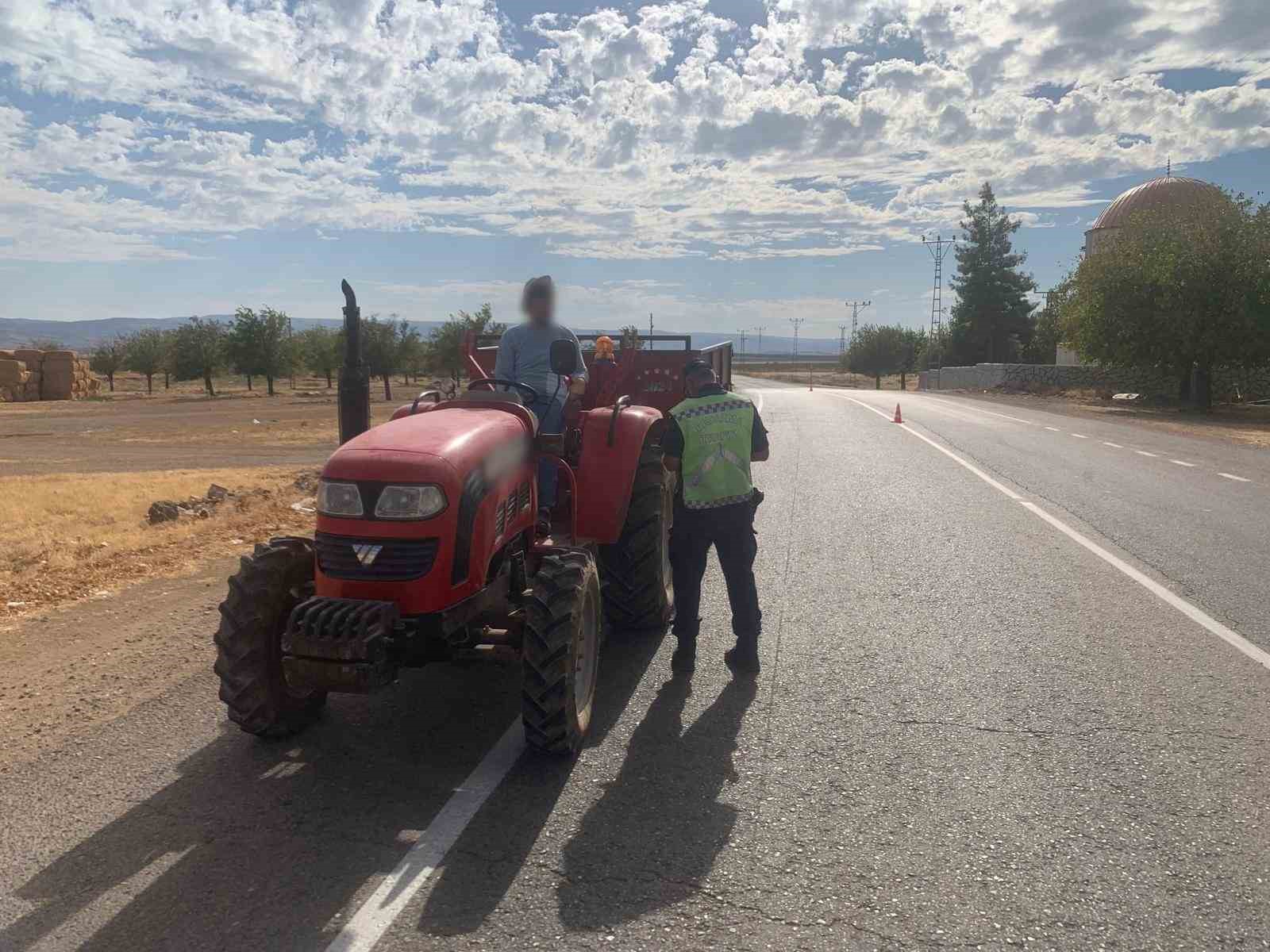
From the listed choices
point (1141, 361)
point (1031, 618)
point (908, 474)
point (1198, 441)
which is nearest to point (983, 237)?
point (1141, 361)

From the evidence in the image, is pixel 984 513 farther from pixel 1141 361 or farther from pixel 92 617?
pixel 1141 361

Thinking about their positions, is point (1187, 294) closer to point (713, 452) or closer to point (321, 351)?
point (713, 452)

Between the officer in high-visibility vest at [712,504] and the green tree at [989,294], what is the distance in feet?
246

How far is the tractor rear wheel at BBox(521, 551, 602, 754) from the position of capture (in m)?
4.34

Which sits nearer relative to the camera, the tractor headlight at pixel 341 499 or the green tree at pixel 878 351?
the tractor headlight at pixel 341 499

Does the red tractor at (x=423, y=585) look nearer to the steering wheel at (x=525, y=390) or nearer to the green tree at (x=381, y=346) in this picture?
the steering wheel at (x=525, y=390)

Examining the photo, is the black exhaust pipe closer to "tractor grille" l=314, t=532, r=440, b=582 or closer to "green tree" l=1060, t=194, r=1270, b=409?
"tractor grille" l=314, t=532, r=440, b=582

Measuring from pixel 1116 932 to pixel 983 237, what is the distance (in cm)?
8046

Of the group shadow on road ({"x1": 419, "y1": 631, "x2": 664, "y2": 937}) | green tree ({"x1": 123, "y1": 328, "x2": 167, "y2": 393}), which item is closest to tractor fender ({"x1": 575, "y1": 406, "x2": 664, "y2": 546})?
shadow on road ({"x1": 419, "y1": 631, "x2": 664, "y2": 937})

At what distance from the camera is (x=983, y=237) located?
77.2m

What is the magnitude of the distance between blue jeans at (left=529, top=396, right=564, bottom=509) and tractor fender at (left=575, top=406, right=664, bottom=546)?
244 millimetres

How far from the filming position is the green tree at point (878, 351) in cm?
10600

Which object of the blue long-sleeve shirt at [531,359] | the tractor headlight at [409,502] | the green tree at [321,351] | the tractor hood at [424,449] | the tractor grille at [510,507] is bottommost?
the tractor grille at [510,507]

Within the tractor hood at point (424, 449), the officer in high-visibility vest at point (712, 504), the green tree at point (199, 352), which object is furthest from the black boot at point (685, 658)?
the green tree at point (199, 352)
